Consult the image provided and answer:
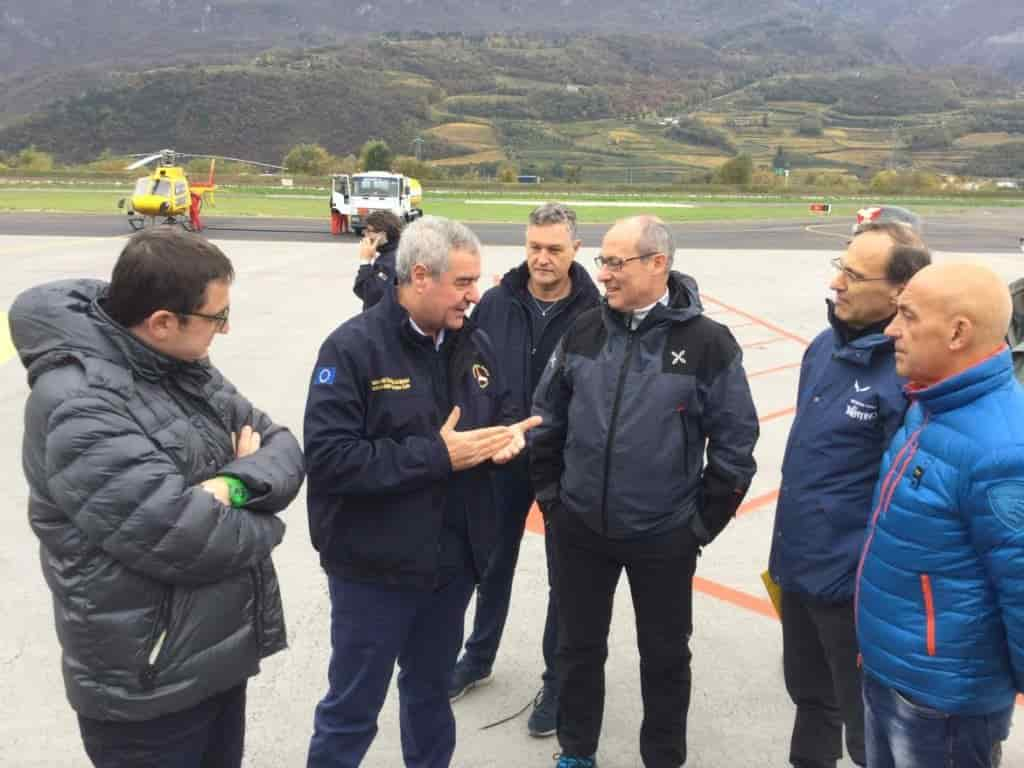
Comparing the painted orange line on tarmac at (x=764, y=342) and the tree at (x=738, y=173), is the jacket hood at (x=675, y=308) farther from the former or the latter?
the tree at (x=738, y=173)

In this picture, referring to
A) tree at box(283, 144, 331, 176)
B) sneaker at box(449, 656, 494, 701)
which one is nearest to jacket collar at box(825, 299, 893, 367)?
sneaker at box(449, 656, 494, 701)

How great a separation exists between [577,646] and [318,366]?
138 centimetres

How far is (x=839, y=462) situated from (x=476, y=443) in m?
1.13

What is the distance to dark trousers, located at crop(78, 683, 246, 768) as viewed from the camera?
2068mm

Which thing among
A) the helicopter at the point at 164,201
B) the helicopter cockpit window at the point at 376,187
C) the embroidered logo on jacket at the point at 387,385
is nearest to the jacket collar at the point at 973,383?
the embroidered logo on jacket at the point at 387,385

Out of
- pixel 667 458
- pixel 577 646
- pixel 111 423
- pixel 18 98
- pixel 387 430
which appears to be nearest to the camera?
pixel 111 423

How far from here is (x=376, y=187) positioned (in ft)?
93.8

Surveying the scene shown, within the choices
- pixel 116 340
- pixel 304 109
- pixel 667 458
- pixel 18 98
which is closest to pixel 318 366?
pixel 116 340

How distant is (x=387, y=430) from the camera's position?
268cm

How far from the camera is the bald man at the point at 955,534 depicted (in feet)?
6.48

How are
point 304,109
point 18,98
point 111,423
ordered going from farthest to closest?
point 18,98 → point 304,109 → point 111,423

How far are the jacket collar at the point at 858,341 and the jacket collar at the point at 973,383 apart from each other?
566 millimetres

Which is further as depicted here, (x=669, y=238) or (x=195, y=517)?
(x=669, y=238)

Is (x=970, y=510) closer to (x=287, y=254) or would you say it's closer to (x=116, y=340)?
(x=116, y=340)
